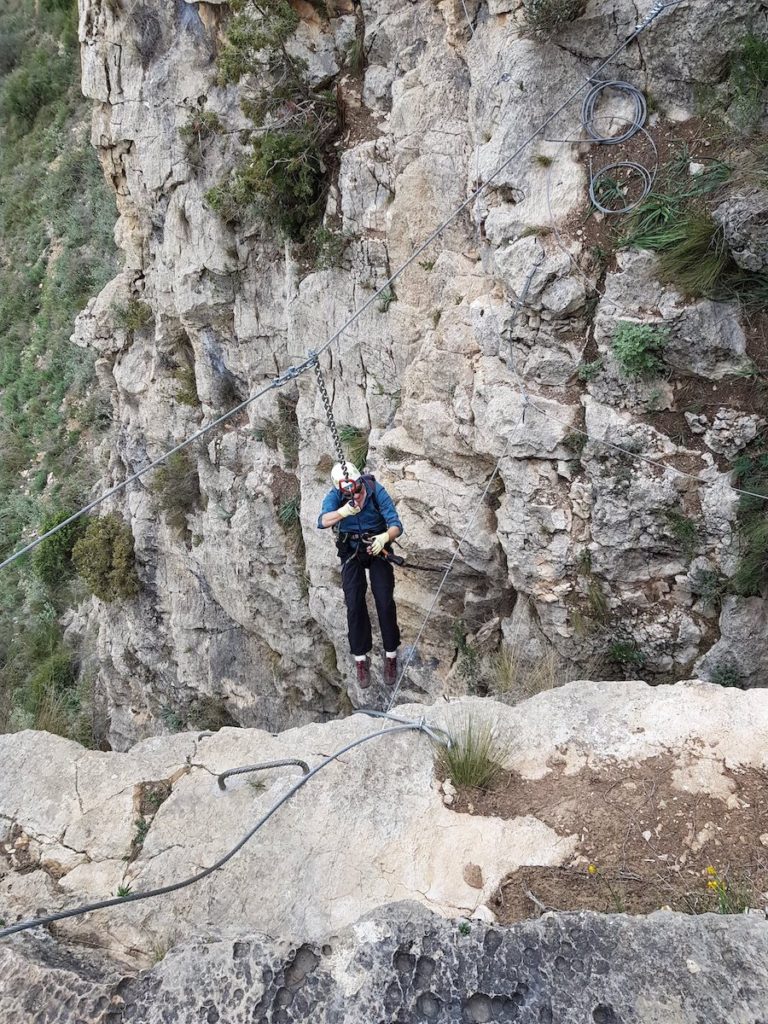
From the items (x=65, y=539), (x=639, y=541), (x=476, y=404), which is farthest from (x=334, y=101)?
(x=65, y=539)

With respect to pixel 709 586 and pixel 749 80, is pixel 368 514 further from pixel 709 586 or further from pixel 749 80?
pixel 749 80

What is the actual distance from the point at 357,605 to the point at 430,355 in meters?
2.80

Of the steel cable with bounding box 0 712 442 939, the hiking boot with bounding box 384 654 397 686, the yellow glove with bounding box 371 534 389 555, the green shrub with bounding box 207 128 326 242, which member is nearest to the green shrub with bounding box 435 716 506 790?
the steel cable with bounding box 0 712 442 939

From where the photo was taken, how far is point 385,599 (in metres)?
6.62

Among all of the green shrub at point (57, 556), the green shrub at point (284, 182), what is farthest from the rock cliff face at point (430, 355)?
the green shrub at point (57, 556)

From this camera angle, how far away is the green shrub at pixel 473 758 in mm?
3969

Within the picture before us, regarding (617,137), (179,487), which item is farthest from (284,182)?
(179,487)

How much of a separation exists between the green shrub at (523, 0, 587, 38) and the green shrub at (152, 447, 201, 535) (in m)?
7.31

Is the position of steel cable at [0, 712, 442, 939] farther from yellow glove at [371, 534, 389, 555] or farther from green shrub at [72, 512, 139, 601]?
green shrub at [72, 512, 139, 601]

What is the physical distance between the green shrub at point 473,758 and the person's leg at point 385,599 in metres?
2.55

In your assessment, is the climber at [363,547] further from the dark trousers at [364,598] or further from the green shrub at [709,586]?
the green shrub at [709,586]

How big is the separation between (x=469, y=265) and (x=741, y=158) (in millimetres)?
2511

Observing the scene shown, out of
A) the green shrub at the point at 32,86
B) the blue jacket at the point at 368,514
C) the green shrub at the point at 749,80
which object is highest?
the green shrub at the point at 32,86

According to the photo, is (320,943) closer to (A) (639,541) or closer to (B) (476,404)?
(A) (639,541)
